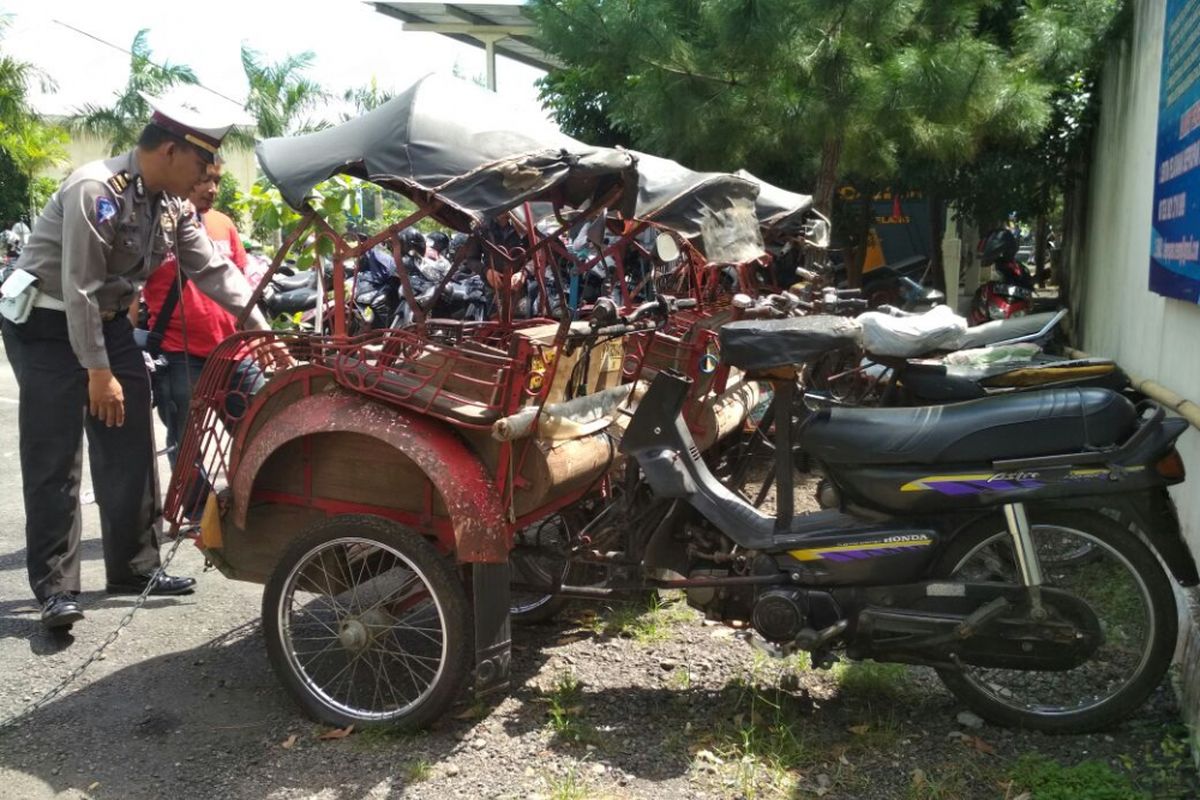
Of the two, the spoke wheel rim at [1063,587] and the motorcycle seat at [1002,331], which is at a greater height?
the motorcycle seat at [1002,331]

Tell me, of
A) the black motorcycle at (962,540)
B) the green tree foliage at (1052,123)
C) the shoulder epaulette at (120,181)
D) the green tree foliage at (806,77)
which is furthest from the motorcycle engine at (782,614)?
the green tree foliage at (1052,123)

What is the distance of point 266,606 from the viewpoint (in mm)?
3643

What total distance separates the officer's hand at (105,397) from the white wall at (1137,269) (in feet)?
13.1

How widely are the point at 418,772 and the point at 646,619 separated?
4.75 feet

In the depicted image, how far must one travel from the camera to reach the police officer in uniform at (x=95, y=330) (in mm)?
4195

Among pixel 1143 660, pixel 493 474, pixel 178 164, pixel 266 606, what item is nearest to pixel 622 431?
pixel 493 474

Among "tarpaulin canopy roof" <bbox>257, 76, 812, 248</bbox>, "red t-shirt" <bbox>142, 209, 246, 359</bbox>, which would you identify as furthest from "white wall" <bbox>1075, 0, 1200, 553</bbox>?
"red t-shirt" <bbox>142, 209, 246, 359</bbox>

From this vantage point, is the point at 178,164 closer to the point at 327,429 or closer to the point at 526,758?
the point at 327,429

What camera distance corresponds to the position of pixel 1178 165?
14.1ft

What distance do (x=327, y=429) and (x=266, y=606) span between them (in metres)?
0.64

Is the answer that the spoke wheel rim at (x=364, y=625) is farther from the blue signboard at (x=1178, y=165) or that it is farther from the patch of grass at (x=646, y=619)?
the blue signboard at (x=1178, y=165)

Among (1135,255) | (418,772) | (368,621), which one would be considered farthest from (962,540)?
(1135,255)

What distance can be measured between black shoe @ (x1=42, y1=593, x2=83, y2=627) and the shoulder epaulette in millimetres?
1675

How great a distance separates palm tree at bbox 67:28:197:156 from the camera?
1100 inches
